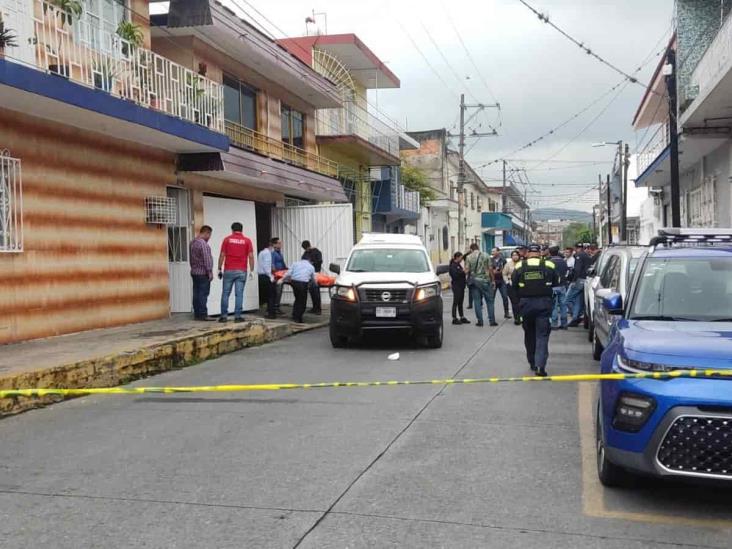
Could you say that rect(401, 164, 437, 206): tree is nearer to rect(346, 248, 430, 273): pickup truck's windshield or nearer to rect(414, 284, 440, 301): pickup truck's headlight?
rect(346, 248, 430, 273): pickup truck's windshield

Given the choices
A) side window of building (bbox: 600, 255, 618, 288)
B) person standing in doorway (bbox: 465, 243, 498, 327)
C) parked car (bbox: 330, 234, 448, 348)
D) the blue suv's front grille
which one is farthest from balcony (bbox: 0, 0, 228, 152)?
the blue suv's front grille

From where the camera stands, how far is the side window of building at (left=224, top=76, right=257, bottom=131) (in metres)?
18.4

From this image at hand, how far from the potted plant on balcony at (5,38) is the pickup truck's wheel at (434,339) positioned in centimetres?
746

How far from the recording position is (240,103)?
62.7 feet

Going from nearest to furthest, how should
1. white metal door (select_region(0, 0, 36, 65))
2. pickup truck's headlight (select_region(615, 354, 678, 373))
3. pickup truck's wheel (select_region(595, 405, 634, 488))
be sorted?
pickup truck's headlight (select_region(615, 354, 678, 373)), pickup truck's wheel (select_region(595, 405, 634, 488)), white metal door (select_region(0, 0, 36, 65))

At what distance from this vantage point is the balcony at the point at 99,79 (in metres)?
9.88

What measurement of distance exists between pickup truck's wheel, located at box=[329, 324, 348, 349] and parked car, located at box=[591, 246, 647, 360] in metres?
4.12

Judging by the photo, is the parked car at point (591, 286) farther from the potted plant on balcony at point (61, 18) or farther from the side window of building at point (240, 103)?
the side window of building at point (240, 103)

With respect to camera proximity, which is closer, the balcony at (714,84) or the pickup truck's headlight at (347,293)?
the pickup truck's headlight at (347,293)

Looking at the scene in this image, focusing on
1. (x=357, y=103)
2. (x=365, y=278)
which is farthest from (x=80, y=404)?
(x=357, y=103)

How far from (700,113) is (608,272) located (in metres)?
7.16

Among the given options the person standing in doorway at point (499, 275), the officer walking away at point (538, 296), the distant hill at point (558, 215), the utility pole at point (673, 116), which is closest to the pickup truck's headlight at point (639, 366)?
the officer walking away at point (538, 296)

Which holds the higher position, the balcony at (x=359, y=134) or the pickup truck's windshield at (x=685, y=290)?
the balcony at (x=359, y=134)

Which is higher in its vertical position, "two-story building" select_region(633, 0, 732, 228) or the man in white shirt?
"two-story building" select_region(633, 0, 732, 228)
